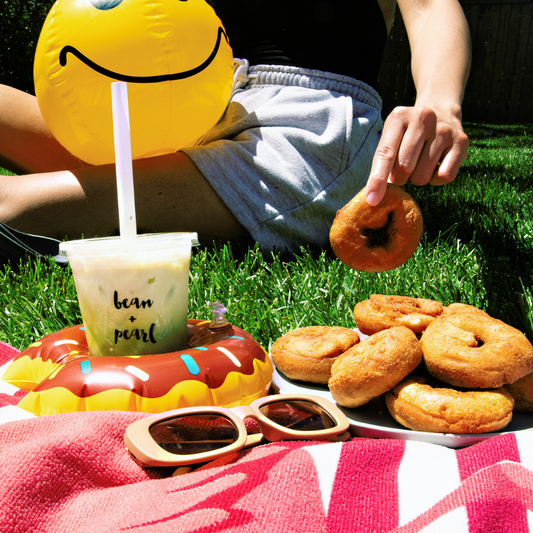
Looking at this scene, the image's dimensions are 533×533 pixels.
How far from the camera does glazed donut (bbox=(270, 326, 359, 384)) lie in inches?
42.6

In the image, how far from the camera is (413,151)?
4.07 ft

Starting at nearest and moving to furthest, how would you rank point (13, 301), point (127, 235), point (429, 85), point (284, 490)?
point (284, 490), point (127, 235), point (429, 85), point (13, 301)

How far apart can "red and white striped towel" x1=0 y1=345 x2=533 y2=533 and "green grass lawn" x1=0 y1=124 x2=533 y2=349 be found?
0.69 m

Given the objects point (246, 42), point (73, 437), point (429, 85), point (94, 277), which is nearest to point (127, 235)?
point (94, 277)

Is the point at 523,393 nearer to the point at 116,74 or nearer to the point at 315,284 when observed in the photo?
the point at 315,284

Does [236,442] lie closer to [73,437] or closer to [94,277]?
[73,437]

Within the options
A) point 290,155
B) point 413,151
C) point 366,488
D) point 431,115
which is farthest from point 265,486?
Result: point 290,155

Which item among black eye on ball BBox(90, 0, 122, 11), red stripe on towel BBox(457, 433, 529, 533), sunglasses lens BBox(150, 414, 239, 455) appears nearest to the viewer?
red stripe on towel BBox(457, 433, 529, 533)

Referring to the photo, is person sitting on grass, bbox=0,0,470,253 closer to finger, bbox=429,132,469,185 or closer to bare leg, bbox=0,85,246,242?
bare leg, bbox=0,85,246,242

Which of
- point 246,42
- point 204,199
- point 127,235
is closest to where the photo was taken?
point 127,235

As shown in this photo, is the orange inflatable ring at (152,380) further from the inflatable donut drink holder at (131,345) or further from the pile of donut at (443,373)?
the pile of donut at (443,373)

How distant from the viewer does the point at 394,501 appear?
73 cm

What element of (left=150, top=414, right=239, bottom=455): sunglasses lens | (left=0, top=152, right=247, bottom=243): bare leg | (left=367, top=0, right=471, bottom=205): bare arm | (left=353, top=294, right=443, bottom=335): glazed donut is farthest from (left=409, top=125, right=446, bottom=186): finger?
(left=0, top=152, right=247, bottom=243): bare leg

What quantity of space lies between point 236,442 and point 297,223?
149 cm
